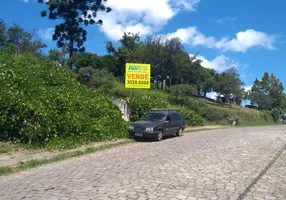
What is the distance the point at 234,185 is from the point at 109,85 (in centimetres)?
2434

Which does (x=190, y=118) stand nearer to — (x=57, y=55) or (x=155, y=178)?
(x=57, y=55)

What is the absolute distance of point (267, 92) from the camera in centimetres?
9206

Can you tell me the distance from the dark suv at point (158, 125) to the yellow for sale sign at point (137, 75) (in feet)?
23.6

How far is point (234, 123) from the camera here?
44.4 meters

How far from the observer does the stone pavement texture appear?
22.8ft

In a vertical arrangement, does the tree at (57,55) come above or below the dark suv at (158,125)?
above

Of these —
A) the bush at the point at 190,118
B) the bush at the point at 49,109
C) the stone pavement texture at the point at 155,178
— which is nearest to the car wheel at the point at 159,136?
the bush at the point at 49,109

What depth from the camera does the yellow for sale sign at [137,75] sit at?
91.1 ft

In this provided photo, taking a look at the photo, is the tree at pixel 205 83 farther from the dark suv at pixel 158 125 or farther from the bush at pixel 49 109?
the bush at pixel 49 109

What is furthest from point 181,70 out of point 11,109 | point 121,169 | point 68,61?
point 121,169

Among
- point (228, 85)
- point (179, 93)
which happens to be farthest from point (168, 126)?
point (228, 85)

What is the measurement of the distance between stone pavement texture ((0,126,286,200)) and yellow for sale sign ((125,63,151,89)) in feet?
49.3

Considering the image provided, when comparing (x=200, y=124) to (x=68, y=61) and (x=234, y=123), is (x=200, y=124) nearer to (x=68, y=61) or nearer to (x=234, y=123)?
(x=234, y=123)

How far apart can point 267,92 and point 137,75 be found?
7329cm
